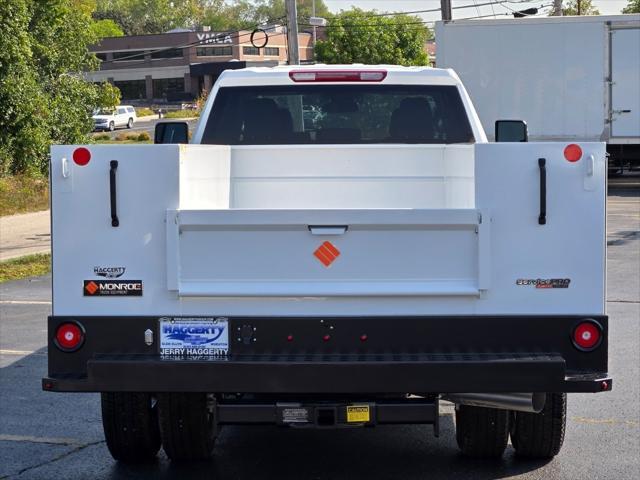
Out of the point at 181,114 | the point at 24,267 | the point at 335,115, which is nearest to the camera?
the point at 335,115

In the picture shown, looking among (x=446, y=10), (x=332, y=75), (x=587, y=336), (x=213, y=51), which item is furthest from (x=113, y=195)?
A: (x=213, y=51)

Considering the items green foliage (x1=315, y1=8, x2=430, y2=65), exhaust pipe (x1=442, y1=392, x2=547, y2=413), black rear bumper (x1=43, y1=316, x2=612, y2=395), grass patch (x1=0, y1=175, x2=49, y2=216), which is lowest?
exhaust pipe (x1=442, y1=392, x2=547, y2=413)

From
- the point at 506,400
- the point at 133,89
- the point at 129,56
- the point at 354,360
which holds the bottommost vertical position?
the point at 506,400

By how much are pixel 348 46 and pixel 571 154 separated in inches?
2158

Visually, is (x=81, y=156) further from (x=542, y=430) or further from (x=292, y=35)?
(x=292, y=35)

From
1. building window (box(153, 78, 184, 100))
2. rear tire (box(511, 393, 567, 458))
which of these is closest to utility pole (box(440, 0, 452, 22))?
rear tire (box(511, 393, 567, 458))

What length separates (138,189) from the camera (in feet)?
18.1

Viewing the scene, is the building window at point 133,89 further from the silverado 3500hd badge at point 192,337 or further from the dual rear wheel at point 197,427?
the silverado 3500hd badge at point 192,337

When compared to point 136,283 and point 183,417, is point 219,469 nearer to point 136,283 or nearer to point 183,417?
point 183,417

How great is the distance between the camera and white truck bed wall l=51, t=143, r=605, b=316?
545cm

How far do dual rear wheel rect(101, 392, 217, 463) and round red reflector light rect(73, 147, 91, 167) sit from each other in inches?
53.9

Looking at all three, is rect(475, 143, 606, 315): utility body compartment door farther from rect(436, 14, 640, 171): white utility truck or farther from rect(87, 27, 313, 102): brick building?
rect(87, 27, 313, 102): brick building

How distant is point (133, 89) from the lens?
108375mm

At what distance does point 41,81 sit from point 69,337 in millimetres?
24080
